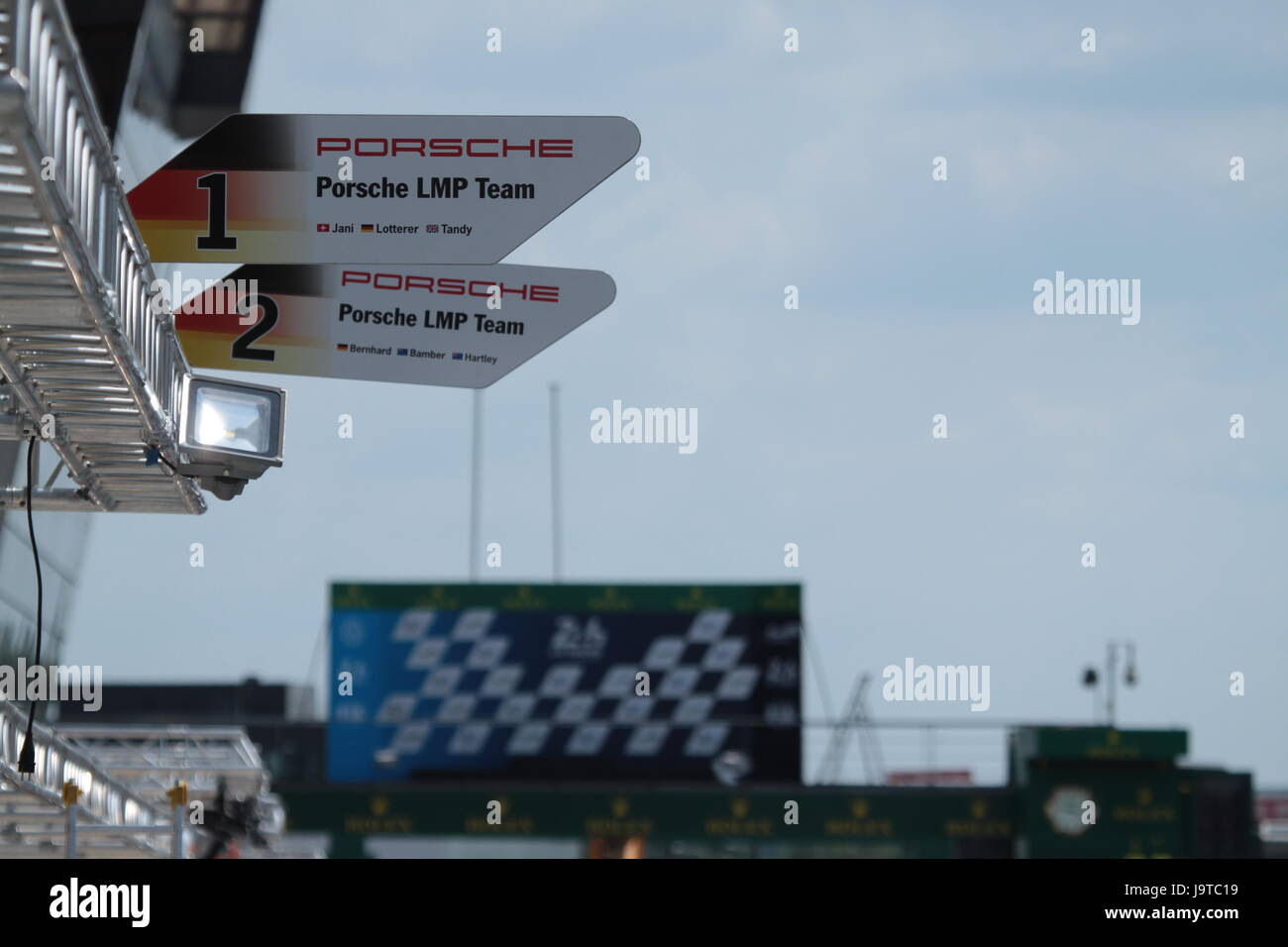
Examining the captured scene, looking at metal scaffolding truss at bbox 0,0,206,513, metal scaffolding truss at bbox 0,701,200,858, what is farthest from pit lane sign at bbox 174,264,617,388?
metal scaffolding truss at bbox 0,701,200,858

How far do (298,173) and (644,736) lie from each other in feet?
60.8

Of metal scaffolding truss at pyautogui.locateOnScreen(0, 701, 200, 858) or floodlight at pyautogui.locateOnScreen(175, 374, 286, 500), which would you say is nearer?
floodlight at pyautogui.locateOnScreen(175, 374, 286, 500)

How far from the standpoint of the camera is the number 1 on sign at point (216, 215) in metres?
6.39

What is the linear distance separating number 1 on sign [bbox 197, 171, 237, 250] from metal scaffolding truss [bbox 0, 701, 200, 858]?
3.40 m

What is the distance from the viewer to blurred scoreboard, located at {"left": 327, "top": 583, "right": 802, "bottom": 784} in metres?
24.2

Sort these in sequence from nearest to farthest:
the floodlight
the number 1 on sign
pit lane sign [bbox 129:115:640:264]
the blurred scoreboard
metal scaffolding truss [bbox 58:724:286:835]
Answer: pit lane sign [bbox 129:115:640:264] < the number 1 on sign < the floodlight < metal scaffolding truss [bbox 58:724:286:835] < the blurred scoreboard

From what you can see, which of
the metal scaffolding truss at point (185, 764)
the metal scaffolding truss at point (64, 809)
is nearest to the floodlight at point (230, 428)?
the metal scaffolding truss at point (64, 809)

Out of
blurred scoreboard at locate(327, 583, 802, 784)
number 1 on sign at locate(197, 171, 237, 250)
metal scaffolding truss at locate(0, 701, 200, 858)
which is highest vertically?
number 1 on sign at locate(197, 171, 237, 250)

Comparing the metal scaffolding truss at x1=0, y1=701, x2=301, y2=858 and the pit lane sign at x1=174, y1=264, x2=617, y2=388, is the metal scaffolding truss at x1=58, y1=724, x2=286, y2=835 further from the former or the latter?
the pit lane sign at x1=174, y1=264, x2=617, y2=388

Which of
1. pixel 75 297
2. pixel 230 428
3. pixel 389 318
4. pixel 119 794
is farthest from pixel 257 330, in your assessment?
pixel 119 794

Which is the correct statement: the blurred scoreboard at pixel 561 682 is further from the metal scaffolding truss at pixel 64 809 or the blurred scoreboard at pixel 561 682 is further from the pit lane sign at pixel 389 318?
the pit lane sign at pixel 389 318

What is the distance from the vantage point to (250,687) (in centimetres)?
3616

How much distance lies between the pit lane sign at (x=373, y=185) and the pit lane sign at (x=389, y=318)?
8cm
